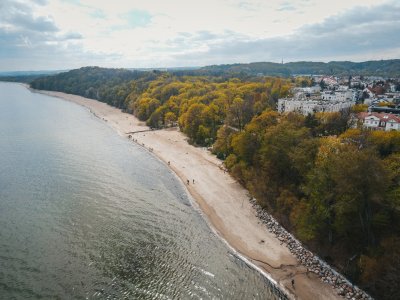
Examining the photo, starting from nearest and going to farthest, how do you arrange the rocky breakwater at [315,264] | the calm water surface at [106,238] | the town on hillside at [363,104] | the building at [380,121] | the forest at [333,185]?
the forest at [333,185] → the rocky breakwater at [315,264] → the calm water surface at [106,238] → the building at [380,121] → the town on hillside at [363,104]

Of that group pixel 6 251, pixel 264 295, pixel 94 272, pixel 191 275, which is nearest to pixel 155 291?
pixel 191 275

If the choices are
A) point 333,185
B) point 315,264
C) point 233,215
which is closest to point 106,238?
point 233,215

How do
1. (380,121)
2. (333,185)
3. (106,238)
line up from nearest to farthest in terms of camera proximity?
(333,185) → (106,238) → (380,121)

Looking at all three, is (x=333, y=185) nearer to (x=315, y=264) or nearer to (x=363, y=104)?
(x=315, y=264)

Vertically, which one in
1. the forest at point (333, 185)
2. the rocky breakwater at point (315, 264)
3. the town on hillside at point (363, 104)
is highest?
the town on hillside at point (363, 104)

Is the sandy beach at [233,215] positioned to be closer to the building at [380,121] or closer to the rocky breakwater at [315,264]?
the rocky breakwater at [315,264]

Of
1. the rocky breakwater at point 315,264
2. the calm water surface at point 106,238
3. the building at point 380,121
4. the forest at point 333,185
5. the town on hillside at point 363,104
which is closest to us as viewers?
the forest at point 333,185

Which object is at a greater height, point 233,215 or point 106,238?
point 106,238

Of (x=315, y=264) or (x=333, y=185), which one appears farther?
(x=333, y=185)

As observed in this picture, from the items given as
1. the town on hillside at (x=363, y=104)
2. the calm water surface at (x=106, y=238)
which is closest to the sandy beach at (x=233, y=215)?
the calm water surface at (x=106, y=238)
